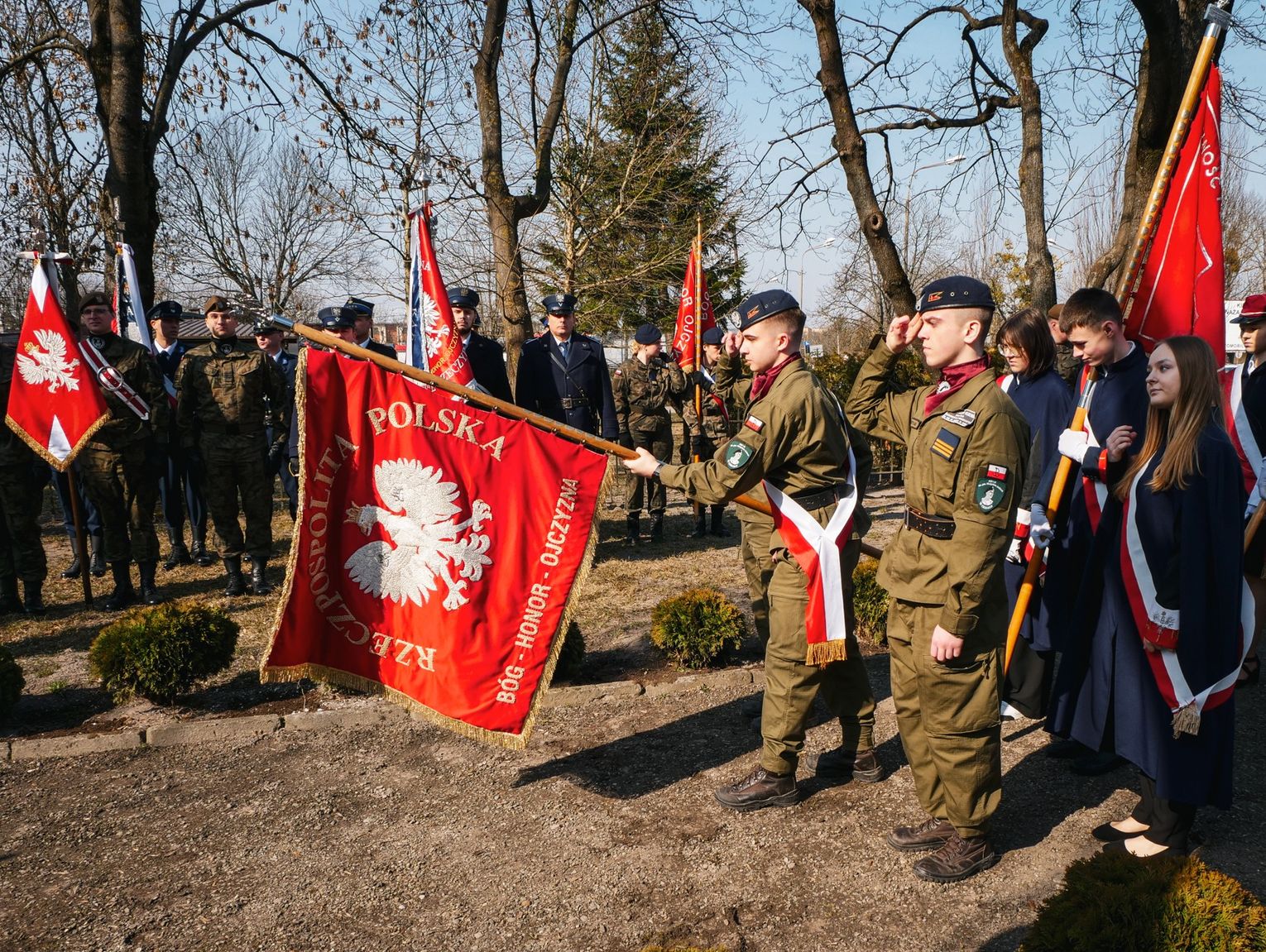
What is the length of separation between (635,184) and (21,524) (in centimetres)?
1188

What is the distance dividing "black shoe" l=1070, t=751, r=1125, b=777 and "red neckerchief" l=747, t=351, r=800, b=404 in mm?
2396

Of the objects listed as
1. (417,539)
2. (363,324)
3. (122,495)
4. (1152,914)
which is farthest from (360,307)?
(1152,914)

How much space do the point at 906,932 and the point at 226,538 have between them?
6.56m

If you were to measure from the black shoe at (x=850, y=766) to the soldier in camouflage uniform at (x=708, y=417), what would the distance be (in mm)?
6182

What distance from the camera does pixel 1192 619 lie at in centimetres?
355

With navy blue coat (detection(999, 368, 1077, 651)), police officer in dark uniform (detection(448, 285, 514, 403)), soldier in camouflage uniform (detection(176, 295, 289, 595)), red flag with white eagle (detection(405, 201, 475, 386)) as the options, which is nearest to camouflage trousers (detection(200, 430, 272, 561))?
soldier in camouflage uniform (detection(176, 295, 289, 595))

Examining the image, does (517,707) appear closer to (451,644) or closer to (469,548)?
(451,644)

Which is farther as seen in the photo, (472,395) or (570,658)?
(570,658)

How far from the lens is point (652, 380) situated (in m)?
10.9

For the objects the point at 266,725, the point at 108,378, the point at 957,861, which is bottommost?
the point at 957,861

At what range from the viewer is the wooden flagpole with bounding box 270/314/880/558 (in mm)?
3893

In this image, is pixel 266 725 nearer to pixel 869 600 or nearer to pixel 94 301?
pixel 869 600

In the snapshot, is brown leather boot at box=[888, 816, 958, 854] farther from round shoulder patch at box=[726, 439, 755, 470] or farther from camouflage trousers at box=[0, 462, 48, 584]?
camouflage trousers at box=[0, 462, 48, 584]

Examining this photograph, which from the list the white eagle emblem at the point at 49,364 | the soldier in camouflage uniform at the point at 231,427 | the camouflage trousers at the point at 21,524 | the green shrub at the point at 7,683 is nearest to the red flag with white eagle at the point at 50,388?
the white eagle emblem at the point at 49,364
